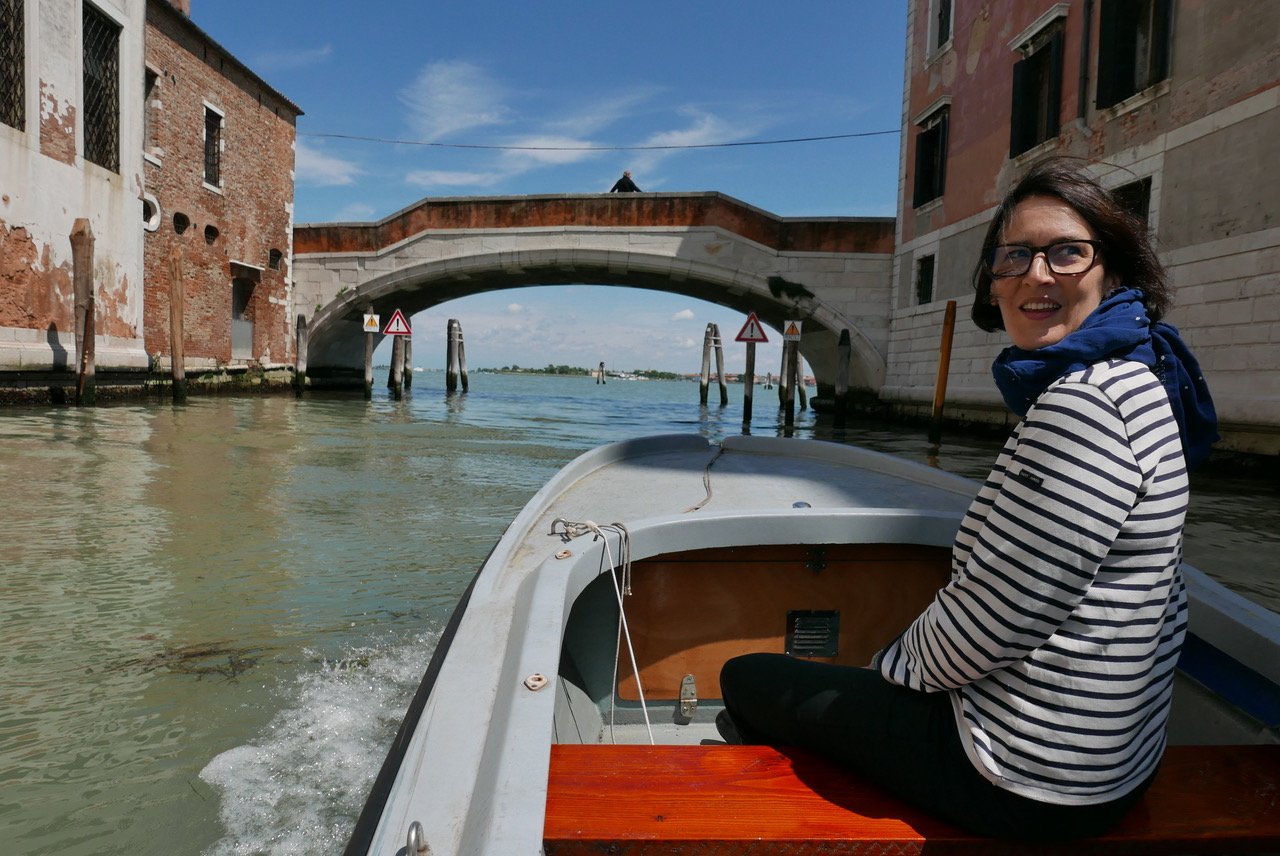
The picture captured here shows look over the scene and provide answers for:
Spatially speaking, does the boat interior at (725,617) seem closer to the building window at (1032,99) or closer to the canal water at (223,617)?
the canal water at (223,617)

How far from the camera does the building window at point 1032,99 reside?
9055 millimetres

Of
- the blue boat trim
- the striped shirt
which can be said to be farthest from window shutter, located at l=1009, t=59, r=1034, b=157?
the striped shirt

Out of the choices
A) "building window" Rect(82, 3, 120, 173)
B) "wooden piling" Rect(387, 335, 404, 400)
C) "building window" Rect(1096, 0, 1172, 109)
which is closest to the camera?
"building window" Rect(1096, 0, 1172, 109)

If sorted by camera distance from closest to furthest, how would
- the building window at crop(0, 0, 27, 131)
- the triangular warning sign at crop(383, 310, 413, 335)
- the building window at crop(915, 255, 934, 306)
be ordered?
1. the building window at crop(0, 0, 27, 131)
2. the building window at crop(915, 255, 934, 306)
3. the triangular warning sign at crop(383, 310, 413, 335)

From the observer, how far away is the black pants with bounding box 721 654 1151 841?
32.8 inches

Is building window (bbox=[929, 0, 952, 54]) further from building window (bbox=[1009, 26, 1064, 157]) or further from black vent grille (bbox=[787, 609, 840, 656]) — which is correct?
black vent grille (bbox=[787, 609, 840, 656])

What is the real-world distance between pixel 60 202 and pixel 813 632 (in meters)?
9.98

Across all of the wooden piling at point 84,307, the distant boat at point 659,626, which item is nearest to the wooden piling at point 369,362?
the wooden piling at point 84,307

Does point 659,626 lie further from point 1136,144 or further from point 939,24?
point 939,24

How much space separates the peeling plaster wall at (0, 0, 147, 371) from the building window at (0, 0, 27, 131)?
5cm

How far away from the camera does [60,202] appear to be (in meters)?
8.70

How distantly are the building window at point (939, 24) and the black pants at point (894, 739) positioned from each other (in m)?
12.8

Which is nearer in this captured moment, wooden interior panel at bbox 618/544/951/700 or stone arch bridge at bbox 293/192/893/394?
wooden interior panel at bbox 618/544/951/700

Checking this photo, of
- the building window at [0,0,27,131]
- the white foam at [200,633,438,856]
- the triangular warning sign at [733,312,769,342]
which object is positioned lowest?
the white foam at [200,633,438,856]
